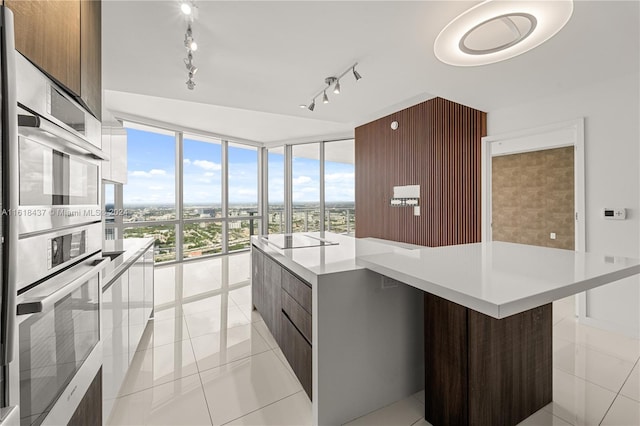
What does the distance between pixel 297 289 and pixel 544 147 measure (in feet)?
10.9

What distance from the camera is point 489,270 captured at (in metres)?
1.36

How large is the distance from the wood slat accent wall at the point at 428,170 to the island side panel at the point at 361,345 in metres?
2.55

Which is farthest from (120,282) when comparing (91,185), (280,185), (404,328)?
(280,185)

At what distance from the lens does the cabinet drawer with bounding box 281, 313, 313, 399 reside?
171 centimetres

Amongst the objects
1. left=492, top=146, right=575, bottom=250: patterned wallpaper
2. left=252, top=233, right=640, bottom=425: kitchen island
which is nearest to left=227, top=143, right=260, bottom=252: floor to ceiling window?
left=252, top=233, right=640, bottom=425: kitchen island

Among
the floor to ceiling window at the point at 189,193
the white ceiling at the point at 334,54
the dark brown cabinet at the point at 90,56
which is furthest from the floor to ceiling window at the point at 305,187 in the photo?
the dark brown cabinet at the point at 90,56

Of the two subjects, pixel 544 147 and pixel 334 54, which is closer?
pixel 334 54

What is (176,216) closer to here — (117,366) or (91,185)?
(117,366)

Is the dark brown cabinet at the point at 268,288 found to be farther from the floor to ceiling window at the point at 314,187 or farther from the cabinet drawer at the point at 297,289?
the floor to ceiling window at the point at 314,187

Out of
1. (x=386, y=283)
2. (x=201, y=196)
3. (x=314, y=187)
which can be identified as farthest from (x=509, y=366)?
(x=201, y=196)

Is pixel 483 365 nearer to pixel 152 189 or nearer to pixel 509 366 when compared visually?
pixel 509 366

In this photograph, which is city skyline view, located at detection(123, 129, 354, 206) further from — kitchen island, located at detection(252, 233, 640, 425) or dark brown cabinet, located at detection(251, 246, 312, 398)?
kitchen island, located at detection(252, 233, 640, 425)

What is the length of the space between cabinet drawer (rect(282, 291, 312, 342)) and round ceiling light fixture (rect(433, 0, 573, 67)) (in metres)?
1.99

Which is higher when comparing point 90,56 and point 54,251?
point 90,56
